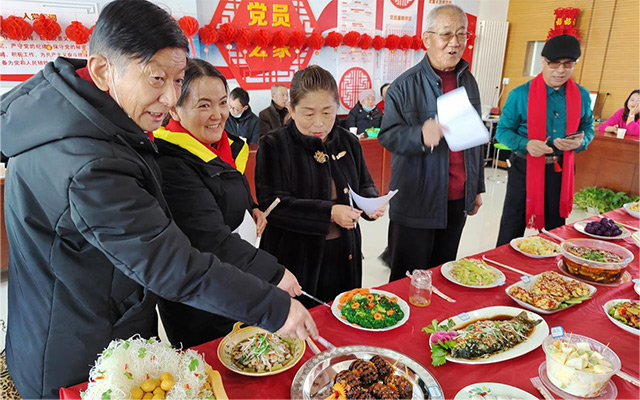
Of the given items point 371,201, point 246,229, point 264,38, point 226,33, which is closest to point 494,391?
point 371,201

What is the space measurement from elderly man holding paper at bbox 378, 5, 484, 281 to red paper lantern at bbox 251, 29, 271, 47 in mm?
3343

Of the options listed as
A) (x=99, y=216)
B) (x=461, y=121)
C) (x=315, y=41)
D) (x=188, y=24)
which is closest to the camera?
(x=99, y=216)

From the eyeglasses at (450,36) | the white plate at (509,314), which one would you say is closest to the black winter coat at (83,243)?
the white plate at (509,314)

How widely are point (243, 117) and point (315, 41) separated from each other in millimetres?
1504

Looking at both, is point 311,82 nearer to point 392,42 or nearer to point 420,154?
point 420,154

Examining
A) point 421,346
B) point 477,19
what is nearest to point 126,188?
point 421,346

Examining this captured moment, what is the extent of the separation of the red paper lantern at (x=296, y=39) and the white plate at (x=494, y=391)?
16.5ft

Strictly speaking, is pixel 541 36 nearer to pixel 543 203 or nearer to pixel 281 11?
pixel 281 11

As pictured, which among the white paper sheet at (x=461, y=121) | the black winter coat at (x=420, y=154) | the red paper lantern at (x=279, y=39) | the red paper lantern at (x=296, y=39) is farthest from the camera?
the red paper lantern at (x=296, y=39)

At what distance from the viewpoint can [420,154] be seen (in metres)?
2.06

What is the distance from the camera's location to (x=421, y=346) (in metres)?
1.14

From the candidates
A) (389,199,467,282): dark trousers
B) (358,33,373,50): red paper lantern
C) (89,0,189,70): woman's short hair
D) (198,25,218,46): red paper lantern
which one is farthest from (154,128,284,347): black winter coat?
(358,33,373,50): red paper lantern

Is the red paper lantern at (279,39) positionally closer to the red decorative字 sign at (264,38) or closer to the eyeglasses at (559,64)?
the red decorative字 sign at (264,38)

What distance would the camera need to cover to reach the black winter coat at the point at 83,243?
0.78 m
